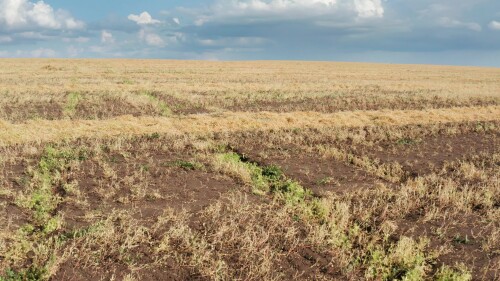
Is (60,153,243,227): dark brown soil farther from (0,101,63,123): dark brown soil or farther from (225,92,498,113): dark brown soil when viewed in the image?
(225,92,498,113): dark brown soil

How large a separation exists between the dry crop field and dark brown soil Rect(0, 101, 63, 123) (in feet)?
0.79

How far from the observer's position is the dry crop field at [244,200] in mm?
7594

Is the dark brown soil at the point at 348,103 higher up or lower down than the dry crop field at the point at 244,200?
higher up

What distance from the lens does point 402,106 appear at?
29.7 meters

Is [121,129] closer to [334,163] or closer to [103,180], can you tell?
[103,180]

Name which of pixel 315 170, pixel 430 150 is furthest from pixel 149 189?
pixel 430 150

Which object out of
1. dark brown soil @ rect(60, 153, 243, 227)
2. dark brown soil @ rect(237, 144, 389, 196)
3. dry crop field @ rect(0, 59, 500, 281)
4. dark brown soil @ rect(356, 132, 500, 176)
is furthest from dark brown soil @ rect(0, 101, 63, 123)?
dark brown soil @ rect(356, 132, 500, 176)

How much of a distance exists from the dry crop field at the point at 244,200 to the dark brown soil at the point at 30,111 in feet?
0.79

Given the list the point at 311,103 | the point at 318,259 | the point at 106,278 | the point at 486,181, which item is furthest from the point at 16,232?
the point at 311,103

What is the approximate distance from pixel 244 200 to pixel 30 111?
16.8m

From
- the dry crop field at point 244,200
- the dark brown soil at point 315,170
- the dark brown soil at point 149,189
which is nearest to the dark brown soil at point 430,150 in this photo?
the dry crop field at point 244,200

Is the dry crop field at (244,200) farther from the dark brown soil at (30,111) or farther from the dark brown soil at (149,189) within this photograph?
the dark brown soil at (30,111)

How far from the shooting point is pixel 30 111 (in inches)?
900

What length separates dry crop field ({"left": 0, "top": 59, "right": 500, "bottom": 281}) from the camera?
7.59m
